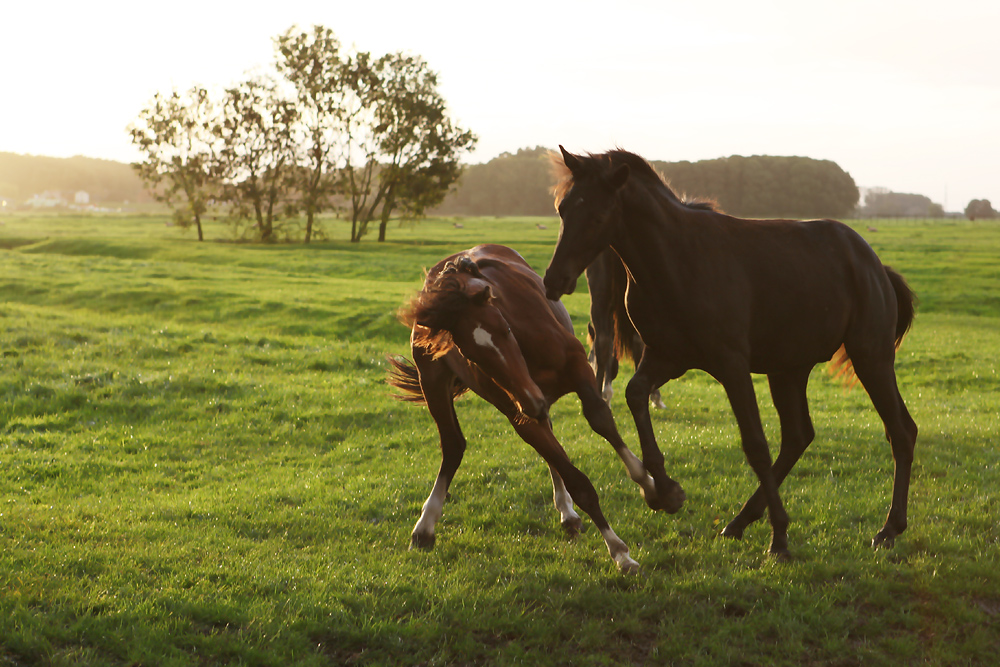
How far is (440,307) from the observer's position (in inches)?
201

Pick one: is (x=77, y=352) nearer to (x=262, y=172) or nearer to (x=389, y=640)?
(x=389, y=640)

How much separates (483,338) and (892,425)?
3.35 meters

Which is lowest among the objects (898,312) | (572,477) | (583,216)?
(572,477)

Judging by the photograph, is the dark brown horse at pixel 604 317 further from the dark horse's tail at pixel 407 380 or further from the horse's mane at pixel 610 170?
the horse's mane at pixel 610 170

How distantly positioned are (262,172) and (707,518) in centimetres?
5314

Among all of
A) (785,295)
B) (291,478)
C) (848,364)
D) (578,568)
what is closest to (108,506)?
(291,478)

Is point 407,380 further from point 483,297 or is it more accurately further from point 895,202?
point 895,202

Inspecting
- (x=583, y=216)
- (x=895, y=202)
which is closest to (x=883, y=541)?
(x=583, y=216)

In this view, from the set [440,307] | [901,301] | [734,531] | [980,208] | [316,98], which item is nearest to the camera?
[440,307]

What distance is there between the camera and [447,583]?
5.33 m

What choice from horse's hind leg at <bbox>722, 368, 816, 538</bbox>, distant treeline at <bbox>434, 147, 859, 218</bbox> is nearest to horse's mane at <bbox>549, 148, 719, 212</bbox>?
horse's hind leg at <bbox>722, 368, 816, 538</bbox>

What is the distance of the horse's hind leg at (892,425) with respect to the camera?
19.4ft

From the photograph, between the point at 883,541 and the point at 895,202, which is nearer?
the point at 883,541

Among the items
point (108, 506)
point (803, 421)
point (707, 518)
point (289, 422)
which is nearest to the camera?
point (803, 421)
